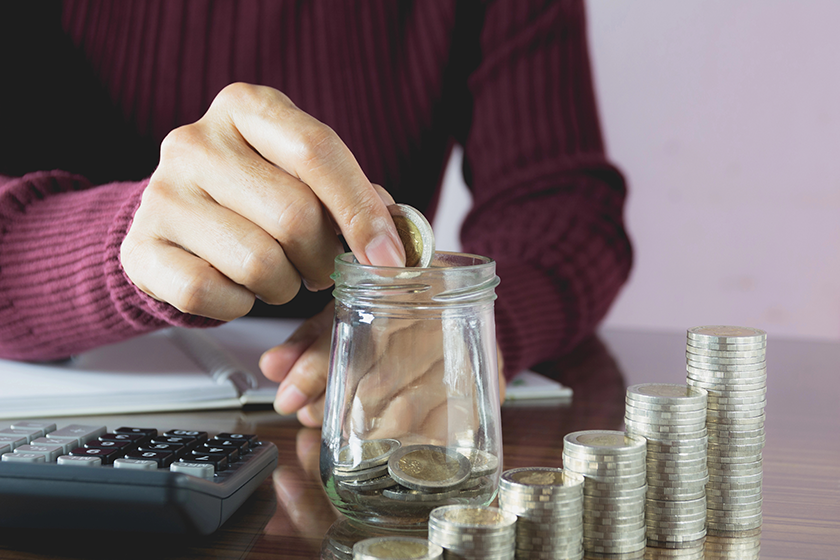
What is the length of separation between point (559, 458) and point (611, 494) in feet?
0.55

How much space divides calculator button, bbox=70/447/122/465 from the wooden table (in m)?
0.04

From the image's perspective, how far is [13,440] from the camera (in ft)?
1.32

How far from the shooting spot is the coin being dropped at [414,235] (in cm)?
41

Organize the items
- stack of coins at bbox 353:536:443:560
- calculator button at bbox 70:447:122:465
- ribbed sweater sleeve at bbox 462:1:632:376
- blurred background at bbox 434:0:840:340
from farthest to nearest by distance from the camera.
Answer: blurred background at bbox 434:0:840:340, ribbed sweater sleeve at bbox 462:1:632:376, calculator button at bbox 70:447:122:465, stack of coins at bbox 353:536:443:560

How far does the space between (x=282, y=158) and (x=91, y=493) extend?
0.70 ft

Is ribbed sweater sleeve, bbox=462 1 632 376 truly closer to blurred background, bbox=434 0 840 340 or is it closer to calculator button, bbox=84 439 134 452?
calculator button, bbox=84 439 134 452

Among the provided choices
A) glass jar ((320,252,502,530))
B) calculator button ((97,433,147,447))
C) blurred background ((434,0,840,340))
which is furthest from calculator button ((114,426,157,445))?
blurred background ((434,0,840,340))

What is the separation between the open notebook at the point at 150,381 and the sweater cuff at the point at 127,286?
59 millimetres

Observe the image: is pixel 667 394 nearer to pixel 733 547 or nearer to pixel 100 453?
pixel 733 547

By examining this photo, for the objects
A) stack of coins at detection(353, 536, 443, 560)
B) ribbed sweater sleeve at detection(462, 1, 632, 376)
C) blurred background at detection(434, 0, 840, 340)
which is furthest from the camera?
blurred background at detection(434, 0, 840, 340)

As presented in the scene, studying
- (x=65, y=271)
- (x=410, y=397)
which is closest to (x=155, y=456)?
(x=410, y=397)

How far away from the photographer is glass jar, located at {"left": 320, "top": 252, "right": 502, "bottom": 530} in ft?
1.16

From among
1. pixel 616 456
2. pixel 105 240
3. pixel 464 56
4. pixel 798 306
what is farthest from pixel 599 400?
pixel 798 306

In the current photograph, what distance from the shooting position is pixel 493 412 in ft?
1.30
